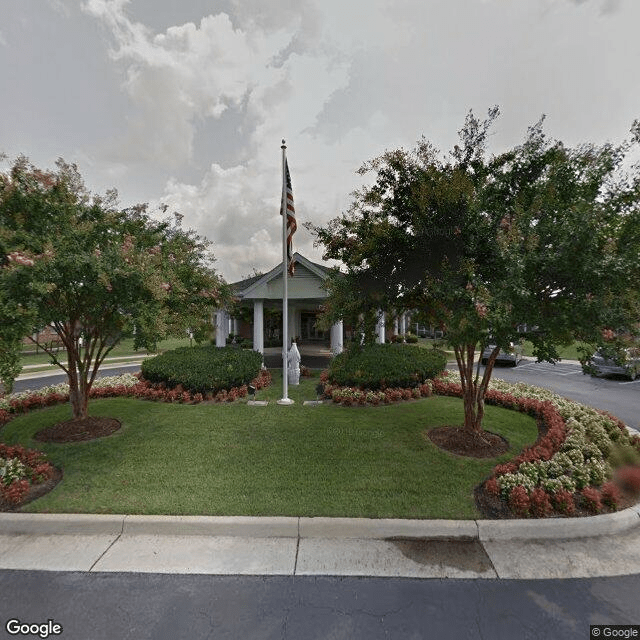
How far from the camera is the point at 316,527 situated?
439 cm

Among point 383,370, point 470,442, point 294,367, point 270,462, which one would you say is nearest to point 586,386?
point 383,370

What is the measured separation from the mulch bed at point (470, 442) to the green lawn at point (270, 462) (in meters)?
0.21

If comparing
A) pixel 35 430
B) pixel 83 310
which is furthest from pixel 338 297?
pixel 35 430

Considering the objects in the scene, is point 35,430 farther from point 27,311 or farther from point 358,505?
point 358,505

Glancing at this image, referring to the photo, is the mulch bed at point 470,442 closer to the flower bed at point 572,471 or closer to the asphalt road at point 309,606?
the flower bed at point 572,471

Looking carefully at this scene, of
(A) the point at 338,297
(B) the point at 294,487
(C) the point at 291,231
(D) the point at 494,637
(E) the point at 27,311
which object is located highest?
(C) the point at 291,231

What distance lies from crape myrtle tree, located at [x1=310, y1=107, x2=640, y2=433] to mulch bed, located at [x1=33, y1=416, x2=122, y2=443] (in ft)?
18.6

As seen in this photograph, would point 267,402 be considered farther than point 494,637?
Yes

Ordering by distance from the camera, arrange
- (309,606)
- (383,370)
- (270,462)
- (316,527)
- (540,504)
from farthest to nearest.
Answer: (383,370) → (270,462) → (540,504) → (316,527) → (309,606)

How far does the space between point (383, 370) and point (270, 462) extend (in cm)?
576

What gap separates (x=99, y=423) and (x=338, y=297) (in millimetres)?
6319

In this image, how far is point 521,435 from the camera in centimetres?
757

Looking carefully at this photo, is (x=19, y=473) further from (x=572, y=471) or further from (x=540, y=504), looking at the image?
(x=572, y=471)

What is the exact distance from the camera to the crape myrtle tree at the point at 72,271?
522 cm
